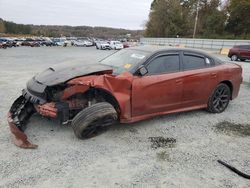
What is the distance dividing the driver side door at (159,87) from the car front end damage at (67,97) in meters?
0.21

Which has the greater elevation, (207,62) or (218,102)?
(207,62)

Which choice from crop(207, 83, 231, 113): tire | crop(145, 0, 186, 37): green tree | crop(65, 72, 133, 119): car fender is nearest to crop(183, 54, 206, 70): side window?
crop(207, 83, 231, 113): tire

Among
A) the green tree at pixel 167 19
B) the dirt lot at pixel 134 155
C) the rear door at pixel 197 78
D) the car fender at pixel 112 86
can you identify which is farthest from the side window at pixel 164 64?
the green tree at pixel 167 19

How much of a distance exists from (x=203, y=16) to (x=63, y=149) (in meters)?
67.6

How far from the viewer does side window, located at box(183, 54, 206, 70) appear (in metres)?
5.54

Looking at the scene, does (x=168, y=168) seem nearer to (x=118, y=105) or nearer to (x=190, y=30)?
(x=118, y=105)

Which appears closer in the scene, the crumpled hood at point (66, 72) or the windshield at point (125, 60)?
the crumpled hood at point (66, 72)

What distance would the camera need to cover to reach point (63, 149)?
13.3ft

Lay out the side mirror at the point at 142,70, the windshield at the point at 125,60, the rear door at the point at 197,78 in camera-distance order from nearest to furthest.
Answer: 1. the side mirror at the point at 142,70
2. the windshield at the point at 125,60
3. the rear door at the point at 197,78

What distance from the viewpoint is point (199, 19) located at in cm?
6562

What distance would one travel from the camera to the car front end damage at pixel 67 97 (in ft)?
13.9

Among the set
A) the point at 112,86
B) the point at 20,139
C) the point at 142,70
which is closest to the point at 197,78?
the point at 142,70

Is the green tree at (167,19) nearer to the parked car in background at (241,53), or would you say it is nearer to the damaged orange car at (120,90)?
the parked car in background at (241,53)

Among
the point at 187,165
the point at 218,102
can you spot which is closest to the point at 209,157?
the point at 187,165
